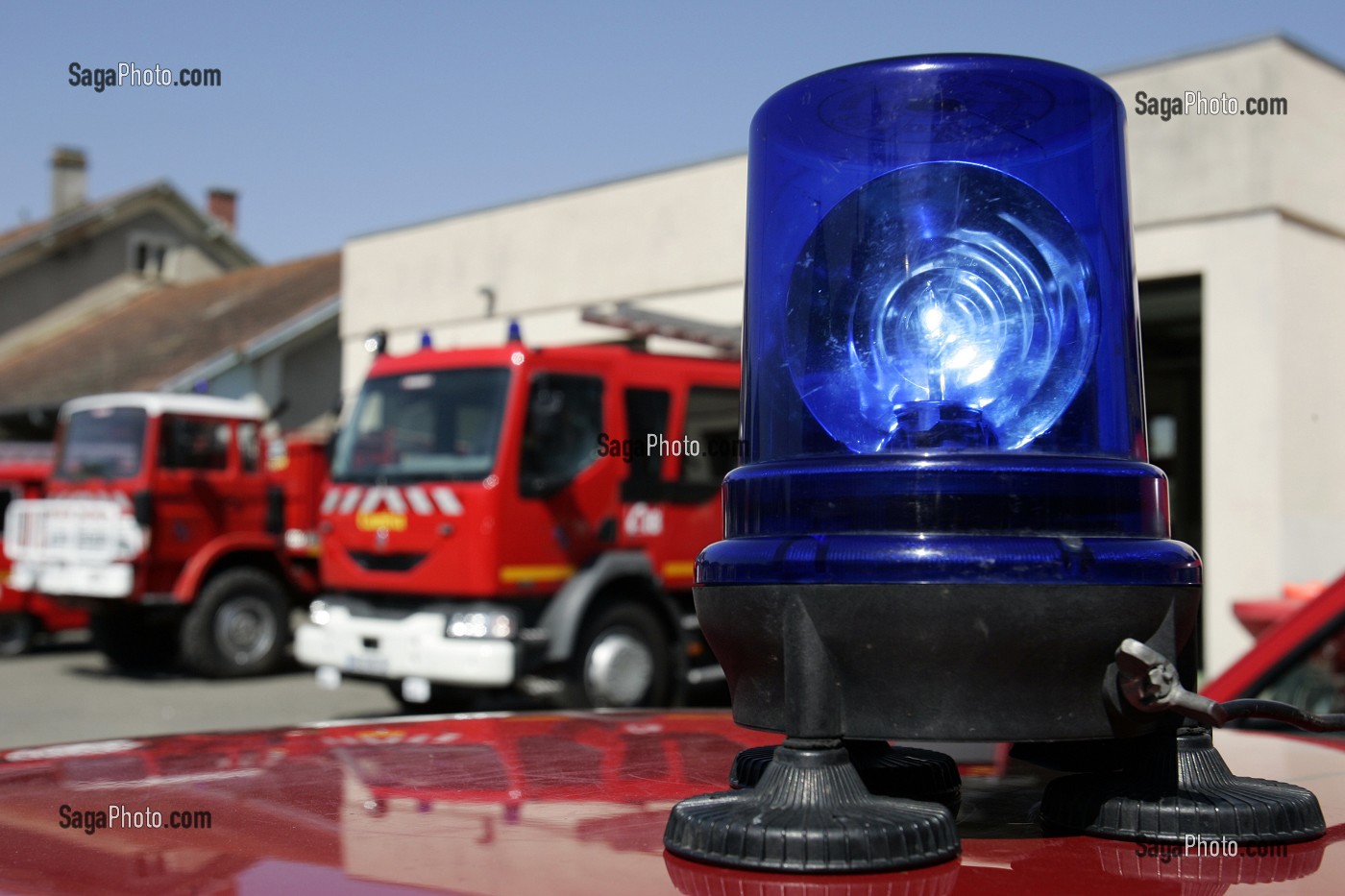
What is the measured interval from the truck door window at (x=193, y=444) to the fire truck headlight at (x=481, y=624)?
5.26 m

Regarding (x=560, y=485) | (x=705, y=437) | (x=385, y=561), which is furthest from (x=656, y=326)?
(x=385, y=561)

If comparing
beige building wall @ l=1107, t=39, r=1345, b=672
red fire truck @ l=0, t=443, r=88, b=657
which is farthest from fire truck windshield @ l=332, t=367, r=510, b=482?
red fire truck @ l=0, t=443, r=88, b=657

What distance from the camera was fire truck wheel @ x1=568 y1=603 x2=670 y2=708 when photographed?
9.01 meters

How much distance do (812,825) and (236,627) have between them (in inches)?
504

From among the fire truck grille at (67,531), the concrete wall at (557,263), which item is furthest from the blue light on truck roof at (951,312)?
the concrete wall at (557,263)

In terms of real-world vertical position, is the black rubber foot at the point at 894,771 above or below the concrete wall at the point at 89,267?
→ below

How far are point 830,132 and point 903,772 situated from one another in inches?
24.2

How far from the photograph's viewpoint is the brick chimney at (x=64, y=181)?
35.7 metres

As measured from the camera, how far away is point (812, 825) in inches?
42.4

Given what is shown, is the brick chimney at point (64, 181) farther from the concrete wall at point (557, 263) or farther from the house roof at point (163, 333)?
the concrete wall at point (557, 263)

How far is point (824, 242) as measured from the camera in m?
A: 1.29

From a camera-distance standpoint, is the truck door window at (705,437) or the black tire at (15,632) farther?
the black tire at (15,632)

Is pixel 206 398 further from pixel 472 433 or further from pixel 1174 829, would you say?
pixel 1174 829

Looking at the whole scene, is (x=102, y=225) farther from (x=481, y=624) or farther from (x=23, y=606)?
(x=481, y=624)
